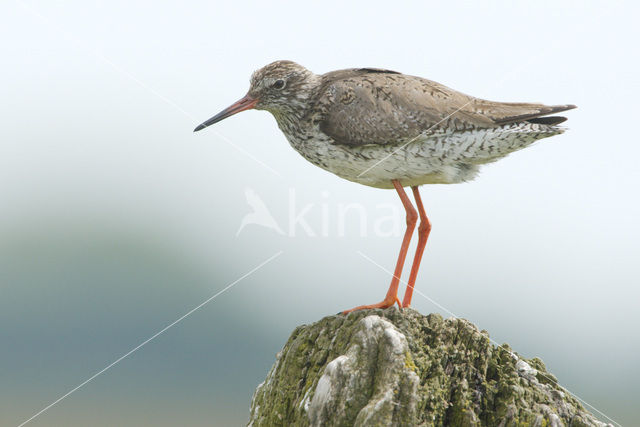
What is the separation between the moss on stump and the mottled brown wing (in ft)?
9.38

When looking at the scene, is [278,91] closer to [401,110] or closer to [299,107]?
[299,107]

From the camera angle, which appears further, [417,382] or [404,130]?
[404,130]

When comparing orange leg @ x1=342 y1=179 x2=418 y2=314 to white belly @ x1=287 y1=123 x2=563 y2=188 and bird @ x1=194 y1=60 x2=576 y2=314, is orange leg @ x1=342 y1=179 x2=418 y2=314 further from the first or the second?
white belly @ x1=287 y1=123 x2=563 y2=188

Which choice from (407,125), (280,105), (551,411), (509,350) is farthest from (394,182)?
(551,411)

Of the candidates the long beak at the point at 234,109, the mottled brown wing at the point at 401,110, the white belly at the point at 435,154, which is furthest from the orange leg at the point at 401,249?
the long beak at the point at 234,109

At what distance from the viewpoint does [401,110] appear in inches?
334

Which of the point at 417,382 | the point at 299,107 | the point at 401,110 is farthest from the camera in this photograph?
the point at 299,107

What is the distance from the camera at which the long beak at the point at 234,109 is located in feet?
31.8

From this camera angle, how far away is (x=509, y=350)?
6539 mm

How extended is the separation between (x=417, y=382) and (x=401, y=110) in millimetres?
4163

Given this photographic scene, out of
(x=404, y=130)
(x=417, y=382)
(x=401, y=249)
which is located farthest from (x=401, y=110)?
(x=417, y=382)

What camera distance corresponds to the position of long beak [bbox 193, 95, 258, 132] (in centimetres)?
968

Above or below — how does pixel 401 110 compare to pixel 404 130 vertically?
above

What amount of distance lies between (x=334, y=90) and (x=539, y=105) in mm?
3088
